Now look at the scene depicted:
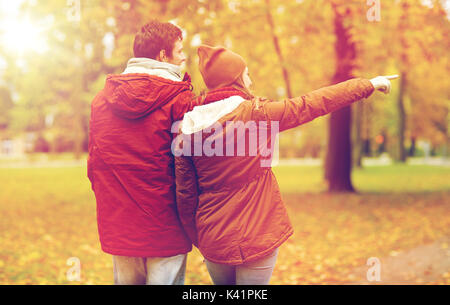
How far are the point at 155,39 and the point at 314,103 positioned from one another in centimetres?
81

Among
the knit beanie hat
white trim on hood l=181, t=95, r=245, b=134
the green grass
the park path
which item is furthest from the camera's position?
the green grass

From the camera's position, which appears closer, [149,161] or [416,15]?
[149,161]

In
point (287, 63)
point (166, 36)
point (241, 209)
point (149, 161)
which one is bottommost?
point (241, 209)

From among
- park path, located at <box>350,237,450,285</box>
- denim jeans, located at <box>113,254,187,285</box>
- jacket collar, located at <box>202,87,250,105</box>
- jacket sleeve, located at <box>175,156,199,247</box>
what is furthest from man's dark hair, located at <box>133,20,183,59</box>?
park path, located at <box>350,237,450,285</box>

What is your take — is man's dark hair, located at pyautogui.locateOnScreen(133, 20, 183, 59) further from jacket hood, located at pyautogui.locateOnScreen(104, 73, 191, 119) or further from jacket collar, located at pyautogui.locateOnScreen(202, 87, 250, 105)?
jacket collar, located at pyautogui.locateOnScreen(202, 87, 250, 105)

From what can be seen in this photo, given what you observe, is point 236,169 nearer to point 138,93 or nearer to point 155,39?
point 138,93

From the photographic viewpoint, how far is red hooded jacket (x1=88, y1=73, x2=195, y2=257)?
2.18 metres

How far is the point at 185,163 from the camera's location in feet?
7.11

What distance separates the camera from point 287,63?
39.4 feet
